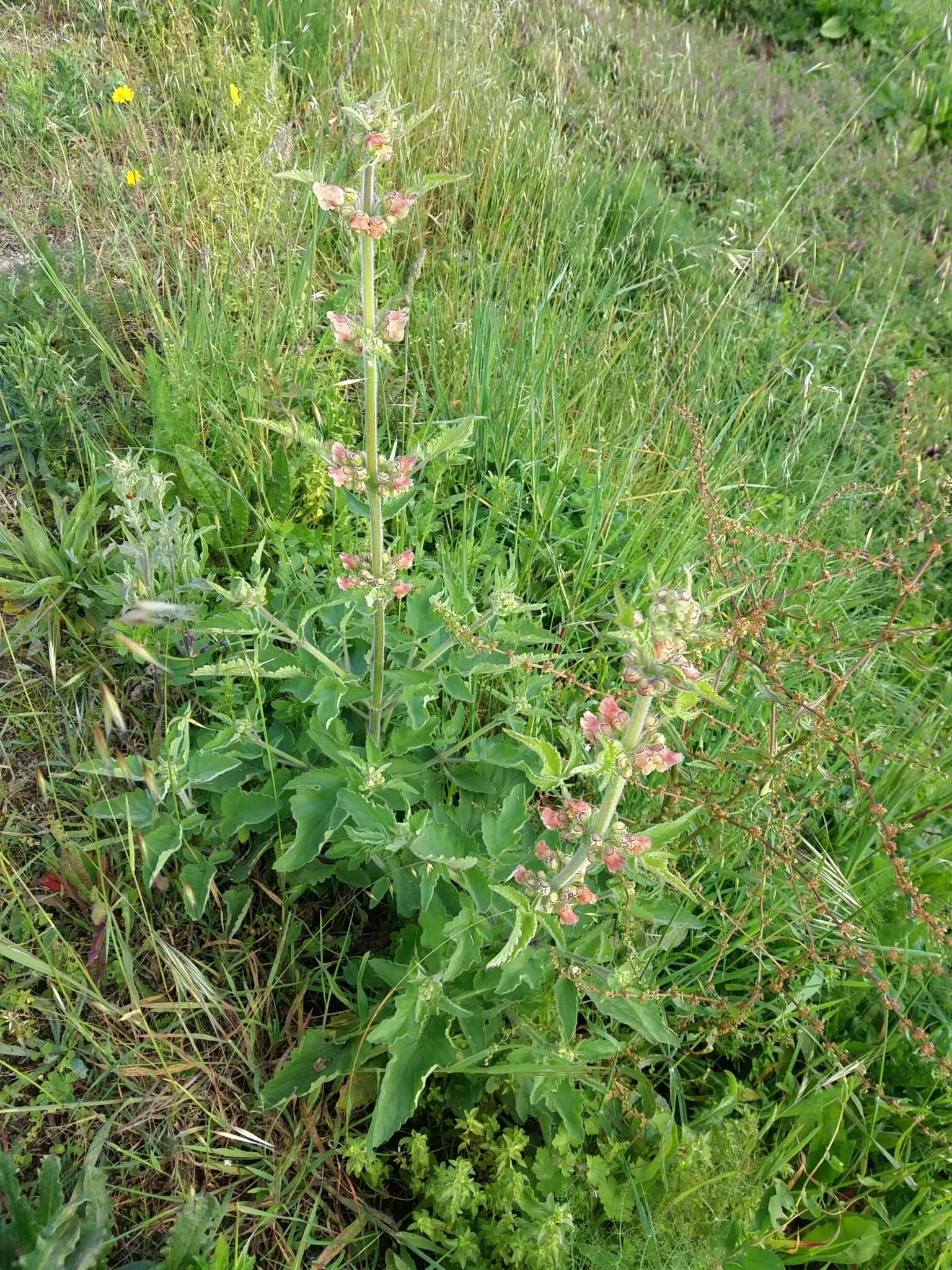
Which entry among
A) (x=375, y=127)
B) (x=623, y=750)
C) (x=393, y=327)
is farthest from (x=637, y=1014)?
(x=375, y=127)

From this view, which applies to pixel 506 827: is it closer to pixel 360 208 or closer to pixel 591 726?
pixel 591 726

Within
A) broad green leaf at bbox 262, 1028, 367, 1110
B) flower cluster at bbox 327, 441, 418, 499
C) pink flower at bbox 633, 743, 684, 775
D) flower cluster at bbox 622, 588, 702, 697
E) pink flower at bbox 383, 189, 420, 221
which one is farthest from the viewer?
broad green leaf at bbox 262, 1028, 367, 1110

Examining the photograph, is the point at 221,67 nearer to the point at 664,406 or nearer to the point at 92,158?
the point at 92,158

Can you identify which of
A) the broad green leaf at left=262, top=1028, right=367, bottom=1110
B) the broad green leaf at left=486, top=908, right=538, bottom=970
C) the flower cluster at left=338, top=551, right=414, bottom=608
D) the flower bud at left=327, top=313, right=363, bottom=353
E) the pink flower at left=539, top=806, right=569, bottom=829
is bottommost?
the broad green leaf at left=262, top=1028, right=367, bottom=1110

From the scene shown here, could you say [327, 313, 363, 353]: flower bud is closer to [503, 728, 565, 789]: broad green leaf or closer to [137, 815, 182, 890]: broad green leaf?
[503, 728, 565, 789]: broad green leaf

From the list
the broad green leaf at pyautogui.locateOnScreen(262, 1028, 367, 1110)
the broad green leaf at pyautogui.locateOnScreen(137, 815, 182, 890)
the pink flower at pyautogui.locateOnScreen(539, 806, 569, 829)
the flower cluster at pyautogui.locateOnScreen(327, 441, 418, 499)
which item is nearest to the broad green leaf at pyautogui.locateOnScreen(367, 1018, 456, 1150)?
the broad green leaf at pyautogui.locateOnScreen(262, 1028, 367, 1110)

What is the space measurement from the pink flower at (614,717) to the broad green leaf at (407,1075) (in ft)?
2.03

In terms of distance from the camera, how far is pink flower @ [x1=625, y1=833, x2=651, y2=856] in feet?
4.20

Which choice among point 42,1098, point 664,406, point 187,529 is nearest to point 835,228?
point 664,406

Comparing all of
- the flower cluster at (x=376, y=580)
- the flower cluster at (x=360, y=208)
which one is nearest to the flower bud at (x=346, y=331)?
the flower cluster at (x=360, y=208)

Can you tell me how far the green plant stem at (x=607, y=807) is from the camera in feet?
4.10

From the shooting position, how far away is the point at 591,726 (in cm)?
130

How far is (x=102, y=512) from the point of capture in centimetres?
217

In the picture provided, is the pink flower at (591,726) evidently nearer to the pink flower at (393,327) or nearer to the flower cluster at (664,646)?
the flower cluster at (664,646)
